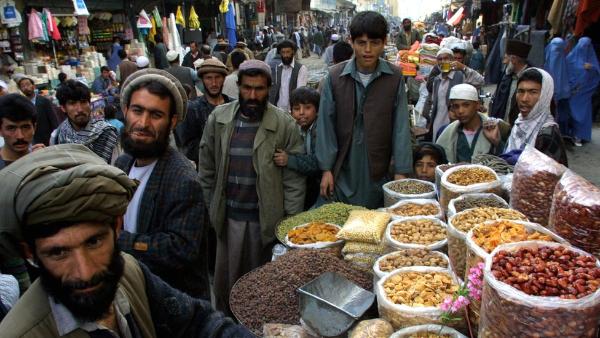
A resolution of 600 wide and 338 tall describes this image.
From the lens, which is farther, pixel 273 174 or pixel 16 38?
pixel 16 38

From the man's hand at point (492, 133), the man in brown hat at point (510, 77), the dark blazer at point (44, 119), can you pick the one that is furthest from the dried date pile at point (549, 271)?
the dark blazer at point (44, 119)

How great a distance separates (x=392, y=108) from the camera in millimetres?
3264

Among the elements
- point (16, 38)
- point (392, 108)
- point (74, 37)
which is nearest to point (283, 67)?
point (392, 108)

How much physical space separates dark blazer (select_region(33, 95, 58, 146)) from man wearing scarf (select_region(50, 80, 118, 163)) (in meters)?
1.67

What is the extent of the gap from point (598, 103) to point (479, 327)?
8.54 metres

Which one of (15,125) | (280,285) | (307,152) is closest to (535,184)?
(280,285)

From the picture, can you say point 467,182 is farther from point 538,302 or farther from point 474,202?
point 538,302

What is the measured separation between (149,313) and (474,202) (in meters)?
1.73

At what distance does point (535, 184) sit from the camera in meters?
2.07

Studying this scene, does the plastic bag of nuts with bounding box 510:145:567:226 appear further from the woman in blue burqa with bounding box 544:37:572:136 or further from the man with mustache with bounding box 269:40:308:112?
the woman in blue burqa with bounding box 544:37:572:136

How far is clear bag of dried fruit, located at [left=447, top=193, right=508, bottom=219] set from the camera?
2350mm

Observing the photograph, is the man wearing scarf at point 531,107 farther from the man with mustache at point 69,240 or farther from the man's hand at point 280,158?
the man with mustache at point 69,240

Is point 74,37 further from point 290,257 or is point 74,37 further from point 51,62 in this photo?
point 290,257

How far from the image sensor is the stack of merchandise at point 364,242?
246cm
